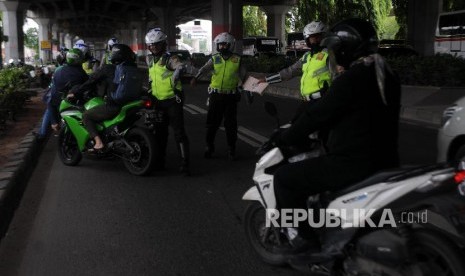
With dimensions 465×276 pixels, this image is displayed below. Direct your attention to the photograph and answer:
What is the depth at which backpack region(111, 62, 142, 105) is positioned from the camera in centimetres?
724

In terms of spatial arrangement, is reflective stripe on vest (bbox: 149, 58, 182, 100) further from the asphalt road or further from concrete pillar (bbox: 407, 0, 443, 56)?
concrete pillar (bbox: 407, 0, 443, 56)

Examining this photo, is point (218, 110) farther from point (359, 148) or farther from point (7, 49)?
point (7, 49)

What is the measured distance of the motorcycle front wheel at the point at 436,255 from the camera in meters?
2.77

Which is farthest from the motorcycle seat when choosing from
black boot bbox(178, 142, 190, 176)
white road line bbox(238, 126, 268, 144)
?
white road line bbox(238, 126, 268, 144)

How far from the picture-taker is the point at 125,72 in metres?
7.30

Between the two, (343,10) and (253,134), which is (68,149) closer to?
(253,134)

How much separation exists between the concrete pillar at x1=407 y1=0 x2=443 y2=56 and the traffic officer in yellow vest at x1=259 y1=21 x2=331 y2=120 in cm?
2757

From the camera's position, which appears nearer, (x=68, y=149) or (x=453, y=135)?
(x=453, y=135)

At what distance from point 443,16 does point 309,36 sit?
25297 millimetres

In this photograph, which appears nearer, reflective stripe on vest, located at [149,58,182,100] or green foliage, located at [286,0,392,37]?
reflective stripe on vest, located at [149,58,182,100]

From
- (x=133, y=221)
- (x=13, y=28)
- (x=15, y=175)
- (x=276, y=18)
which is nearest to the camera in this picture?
(x=133, y=221)

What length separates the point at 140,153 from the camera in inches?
286

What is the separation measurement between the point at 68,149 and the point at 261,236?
4.80 metres

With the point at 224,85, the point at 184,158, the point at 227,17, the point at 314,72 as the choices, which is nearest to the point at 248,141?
the point at 224,85
